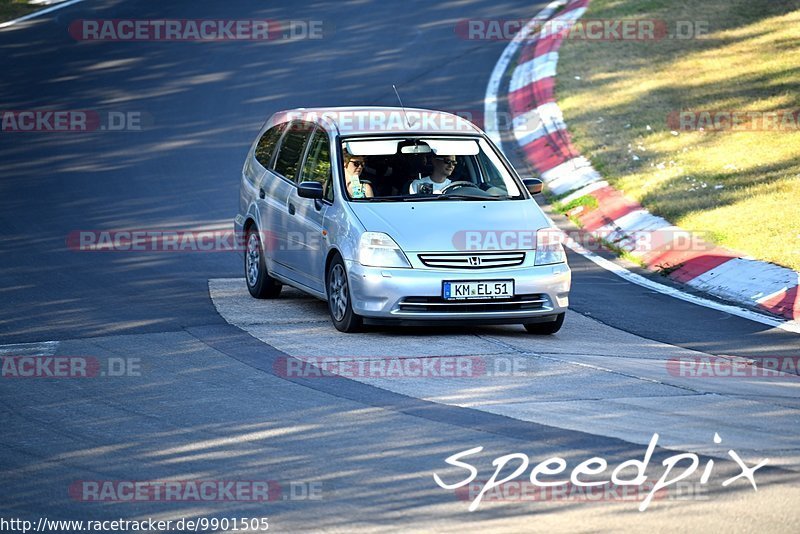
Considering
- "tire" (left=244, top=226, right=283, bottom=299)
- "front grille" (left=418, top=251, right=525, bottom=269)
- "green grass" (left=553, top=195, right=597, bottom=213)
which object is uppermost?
"front grille" (left=418, top=251, right=525, bottom=269)

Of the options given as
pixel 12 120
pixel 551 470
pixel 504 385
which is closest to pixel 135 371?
pixel 504 385

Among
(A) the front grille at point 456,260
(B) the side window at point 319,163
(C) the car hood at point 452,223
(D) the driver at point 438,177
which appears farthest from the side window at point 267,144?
(A) the front grille at point 456,260

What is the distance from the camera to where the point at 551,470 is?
23.7 feet

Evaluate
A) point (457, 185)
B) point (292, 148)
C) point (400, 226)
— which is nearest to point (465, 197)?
point (457, 185)

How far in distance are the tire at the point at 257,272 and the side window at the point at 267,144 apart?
698 mm

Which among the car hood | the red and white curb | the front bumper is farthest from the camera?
the red and white curb

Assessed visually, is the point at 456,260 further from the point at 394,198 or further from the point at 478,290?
the point at 394,198

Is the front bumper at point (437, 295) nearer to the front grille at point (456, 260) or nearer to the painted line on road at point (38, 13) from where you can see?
the front grille at point (456, 260)

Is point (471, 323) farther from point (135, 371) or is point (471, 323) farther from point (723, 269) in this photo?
point (723, 269)

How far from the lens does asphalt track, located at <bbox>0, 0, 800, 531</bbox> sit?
22.1ft

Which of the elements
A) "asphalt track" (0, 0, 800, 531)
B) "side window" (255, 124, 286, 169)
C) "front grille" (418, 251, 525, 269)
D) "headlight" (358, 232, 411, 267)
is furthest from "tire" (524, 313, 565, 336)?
"side window" (255, 124, 286, 169)

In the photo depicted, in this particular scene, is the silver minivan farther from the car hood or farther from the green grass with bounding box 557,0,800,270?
the green grass with bounding box 557,0,800,270

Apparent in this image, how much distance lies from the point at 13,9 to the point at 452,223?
20.7 meters

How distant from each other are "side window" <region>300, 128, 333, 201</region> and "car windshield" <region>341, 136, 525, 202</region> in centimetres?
18
